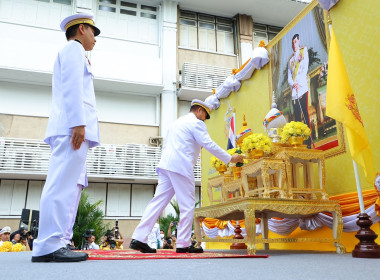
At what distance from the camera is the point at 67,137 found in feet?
6.59

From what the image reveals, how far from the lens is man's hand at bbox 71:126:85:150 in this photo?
6.56ft

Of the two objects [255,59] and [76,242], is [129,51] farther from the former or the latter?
[255,59]

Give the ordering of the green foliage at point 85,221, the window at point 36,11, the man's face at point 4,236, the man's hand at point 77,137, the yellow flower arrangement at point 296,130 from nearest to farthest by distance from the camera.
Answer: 1. the man's hand at point 77,137
2. the yellow flower arrangement at point 296,130
3. the man's face at point 4,236
4. the green foliage at point 85,221
5. the window at point 36,11

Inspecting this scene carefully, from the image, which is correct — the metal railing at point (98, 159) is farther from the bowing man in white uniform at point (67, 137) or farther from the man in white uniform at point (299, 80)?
the bowing man in white uniform at point (67, 137)

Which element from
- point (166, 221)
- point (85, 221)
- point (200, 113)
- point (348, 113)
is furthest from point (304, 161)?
point (166, 221)

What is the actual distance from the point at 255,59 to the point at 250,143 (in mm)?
1820

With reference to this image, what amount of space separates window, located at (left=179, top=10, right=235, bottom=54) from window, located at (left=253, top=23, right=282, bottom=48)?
962mm

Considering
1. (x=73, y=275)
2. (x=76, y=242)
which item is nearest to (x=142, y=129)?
(x=76, y=242)

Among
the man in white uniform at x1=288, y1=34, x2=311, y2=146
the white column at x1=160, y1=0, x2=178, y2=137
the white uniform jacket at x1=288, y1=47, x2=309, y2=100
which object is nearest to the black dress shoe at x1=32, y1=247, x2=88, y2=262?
the man in white uniform at x1=288, y1=34, x2=311, y2=146

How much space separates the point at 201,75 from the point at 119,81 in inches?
114

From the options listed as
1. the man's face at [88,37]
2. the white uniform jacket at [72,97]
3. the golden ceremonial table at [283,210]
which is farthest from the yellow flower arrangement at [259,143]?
the man's face at [88,37]

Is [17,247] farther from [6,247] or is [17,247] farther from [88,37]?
[88,37]

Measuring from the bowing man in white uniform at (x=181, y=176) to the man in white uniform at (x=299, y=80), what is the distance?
1242mm

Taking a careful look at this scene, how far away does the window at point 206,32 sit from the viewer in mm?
13023
